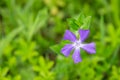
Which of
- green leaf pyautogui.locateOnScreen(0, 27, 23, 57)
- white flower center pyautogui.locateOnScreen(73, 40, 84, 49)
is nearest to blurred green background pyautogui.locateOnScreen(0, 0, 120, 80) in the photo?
green leaf pyautogui.locateOnScreen(0, 27, 23, 57)

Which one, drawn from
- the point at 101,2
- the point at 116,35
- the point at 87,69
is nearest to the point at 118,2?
the point at 101,2

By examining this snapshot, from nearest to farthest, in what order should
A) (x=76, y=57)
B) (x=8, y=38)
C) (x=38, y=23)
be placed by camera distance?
(x=76, y=57) → (x=8, y=38) → (x=38, y=23)

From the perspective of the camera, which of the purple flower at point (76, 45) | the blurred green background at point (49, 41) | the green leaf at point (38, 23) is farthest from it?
the green leaf at point (38, 23)

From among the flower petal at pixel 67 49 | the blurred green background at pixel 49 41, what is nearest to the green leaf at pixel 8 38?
the blurred green background at pixel 49 41

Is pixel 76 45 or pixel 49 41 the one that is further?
pixel 49 41

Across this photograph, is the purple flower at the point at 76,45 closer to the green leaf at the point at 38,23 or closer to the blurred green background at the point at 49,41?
the blurred green background at the point at 49,41

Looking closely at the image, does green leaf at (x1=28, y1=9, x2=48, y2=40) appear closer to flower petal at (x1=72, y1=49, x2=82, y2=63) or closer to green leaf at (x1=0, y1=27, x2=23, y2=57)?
green leaf at (x1=0, y1=27, x2=23, y2=57)

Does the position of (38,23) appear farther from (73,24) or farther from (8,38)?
(73,24)

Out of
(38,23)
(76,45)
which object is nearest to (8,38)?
(38,23)

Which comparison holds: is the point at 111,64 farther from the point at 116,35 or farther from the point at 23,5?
the point at 23,5
